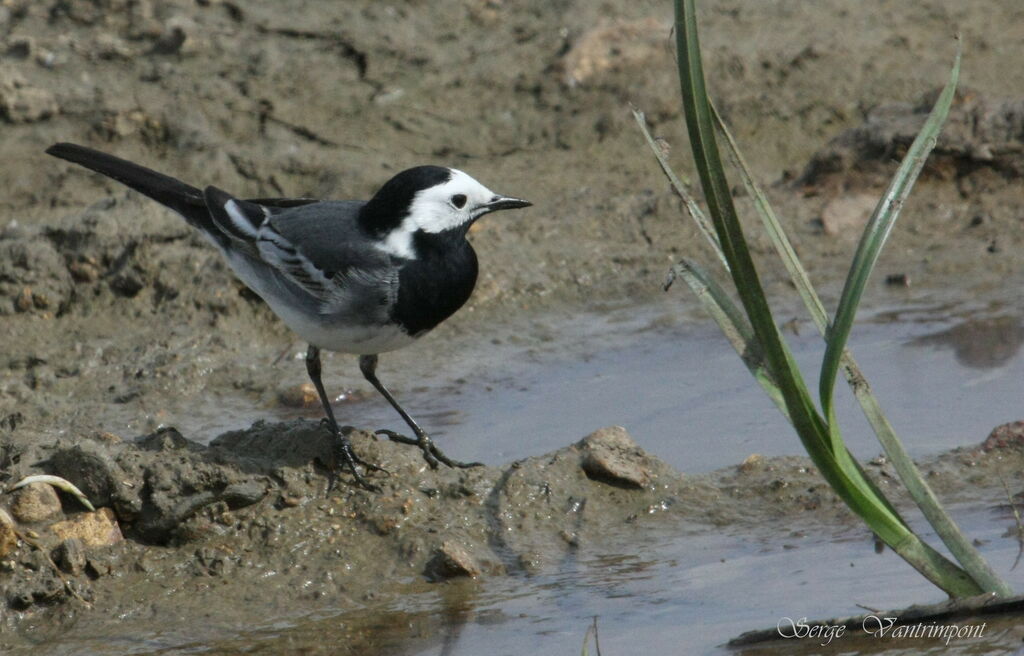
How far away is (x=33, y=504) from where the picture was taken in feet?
15.4

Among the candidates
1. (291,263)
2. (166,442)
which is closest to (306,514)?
(166,442)

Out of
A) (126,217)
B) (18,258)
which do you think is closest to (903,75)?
(126,217)

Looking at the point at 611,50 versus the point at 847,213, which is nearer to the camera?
the point at 847,213

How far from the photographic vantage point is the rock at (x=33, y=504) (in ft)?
15.3

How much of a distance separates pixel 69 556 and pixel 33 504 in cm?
23

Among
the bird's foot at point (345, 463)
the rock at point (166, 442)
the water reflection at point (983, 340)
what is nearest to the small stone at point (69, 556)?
the rock at point (166, 442)

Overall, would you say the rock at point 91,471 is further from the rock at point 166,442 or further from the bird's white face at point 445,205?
the bird's white face at point 445,205

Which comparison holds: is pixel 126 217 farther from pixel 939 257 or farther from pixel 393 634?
pixel 939 257

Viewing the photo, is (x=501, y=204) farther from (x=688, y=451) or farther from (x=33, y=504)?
(x=33, y=504)

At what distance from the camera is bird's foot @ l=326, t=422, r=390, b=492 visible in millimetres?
5070

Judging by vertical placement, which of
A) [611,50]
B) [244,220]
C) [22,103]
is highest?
[611,50]

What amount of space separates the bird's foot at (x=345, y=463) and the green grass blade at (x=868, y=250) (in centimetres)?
185

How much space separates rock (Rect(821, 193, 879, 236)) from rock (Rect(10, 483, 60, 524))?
15.5 feet

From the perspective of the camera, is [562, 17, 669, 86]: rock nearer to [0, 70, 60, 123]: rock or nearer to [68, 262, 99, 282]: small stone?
[0, 70, 60, 123]: rock
